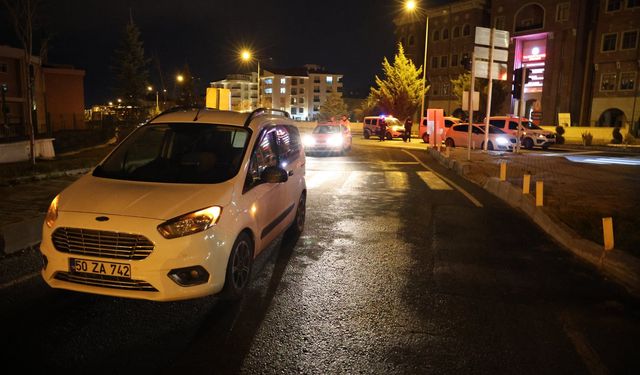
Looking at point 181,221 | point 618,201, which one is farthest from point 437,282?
point 618,201

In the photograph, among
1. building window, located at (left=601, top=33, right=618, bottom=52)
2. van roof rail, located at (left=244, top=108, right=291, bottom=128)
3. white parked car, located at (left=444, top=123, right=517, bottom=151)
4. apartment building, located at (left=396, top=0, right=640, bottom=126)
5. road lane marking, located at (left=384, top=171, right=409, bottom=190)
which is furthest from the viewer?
building window, located at (left=601, top=33, right=618, bottom=52)

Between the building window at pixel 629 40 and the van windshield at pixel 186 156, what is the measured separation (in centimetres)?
4576

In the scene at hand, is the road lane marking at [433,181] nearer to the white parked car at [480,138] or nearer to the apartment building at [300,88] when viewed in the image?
the white parked car at [480,138]

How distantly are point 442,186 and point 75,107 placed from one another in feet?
150

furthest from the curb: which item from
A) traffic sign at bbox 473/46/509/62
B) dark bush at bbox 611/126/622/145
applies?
dark bush at bbox 611/126/622/145

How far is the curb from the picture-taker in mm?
5539

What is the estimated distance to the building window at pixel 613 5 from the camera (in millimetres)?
41719

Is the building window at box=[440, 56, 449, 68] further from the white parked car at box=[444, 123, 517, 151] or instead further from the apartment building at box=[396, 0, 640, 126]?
the white parked car at box=[444, 123, 517, 151]

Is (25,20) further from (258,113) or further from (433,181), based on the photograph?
(433,181)

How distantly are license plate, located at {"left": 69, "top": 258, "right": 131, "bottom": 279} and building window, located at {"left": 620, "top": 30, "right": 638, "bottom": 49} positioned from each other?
47755 millimetres

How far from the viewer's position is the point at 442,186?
13.3 metres

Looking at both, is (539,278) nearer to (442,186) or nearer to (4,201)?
(442,186)

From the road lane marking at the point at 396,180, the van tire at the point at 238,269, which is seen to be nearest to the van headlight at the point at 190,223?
the van tire at the point at 238,269

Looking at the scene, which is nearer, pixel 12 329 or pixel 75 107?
pixel 12 329
